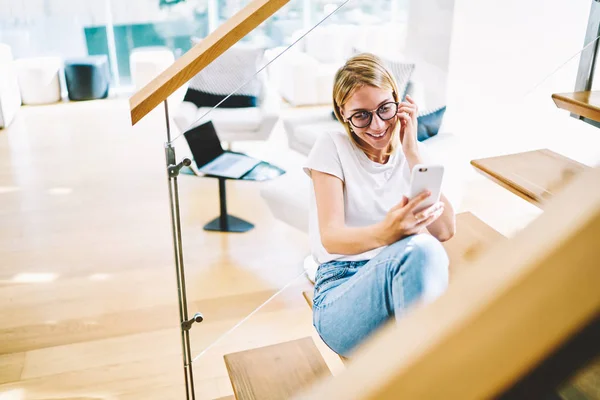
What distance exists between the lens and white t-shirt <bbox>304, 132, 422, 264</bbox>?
1.57 m

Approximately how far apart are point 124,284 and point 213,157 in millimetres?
1011

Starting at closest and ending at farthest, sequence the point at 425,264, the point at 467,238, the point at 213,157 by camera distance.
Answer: the point at 425,264 < the point at 467,238 < the point at 213,157

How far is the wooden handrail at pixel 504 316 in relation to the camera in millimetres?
284

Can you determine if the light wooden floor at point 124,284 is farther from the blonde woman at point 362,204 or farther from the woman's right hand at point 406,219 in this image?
the woman's right hand at point 406,219

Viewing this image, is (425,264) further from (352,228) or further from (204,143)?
(204,143)

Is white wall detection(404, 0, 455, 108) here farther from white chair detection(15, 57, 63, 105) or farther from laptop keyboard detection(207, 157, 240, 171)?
white chair detection(15, 57, 63, 105)

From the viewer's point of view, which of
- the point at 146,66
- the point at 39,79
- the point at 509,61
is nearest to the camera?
the point at 509,61

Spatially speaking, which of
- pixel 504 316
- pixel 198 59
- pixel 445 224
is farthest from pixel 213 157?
pixel 504 316

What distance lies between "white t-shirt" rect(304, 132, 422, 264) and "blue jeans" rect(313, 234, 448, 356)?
0.40 ft

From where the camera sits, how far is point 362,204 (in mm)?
1588

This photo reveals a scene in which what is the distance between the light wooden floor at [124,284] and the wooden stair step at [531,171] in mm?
879

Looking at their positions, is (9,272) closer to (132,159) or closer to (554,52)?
(132,159)

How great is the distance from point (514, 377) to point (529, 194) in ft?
4.67

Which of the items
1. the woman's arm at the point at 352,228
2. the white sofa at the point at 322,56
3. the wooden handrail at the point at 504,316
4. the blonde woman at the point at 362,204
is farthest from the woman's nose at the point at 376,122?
the wooden handrail at the point at 504,316
